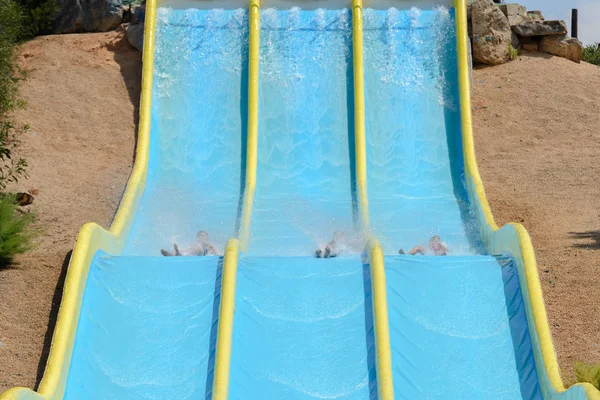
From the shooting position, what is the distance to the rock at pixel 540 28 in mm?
14391

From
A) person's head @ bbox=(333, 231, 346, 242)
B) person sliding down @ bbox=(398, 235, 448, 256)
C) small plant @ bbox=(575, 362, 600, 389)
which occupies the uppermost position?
person's head @ bbox=(333, 231, 346, 242)

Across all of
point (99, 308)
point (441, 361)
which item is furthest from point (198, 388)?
point (441, 361)

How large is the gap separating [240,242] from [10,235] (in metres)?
2.39

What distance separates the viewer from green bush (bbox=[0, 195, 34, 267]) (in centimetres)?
870

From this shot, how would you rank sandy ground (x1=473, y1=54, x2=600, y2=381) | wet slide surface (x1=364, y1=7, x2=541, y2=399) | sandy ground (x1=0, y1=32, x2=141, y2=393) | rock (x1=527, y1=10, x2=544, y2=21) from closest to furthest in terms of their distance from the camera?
wet slide surface (x1=364, y1=7, x2=541, y2=399) → sandy ground (x1=0, y1=32, x2=141, y2=393) → sandy ground (x1=473, y1=54, x2=600, y2=381) → rock (x1=527, y1=10, x2=544, y2=21)

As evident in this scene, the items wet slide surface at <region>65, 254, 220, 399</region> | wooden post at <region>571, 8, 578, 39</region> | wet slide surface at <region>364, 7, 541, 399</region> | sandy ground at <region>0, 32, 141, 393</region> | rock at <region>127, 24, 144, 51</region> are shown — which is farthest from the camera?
wooden post at <region>571, 8, 578, 39</region>

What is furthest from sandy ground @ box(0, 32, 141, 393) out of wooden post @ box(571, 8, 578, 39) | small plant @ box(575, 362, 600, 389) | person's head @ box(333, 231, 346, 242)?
wooden post @ box(571, 8, 578, 39)

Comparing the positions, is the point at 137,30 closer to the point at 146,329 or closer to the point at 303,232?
the point at 303,232

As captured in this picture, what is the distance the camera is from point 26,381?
722 centimetres

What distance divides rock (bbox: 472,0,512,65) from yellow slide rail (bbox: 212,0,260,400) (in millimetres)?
3808

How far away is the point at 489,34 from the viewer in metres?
14.0

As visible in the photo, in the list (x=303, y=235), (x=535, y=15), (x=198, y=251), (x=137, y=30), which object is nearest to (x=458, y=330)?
(x=303, y=235)

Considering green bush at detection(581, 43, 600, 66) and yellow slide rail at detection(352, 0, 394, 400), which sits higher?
green bush at detection(581, 43, 600, 66)

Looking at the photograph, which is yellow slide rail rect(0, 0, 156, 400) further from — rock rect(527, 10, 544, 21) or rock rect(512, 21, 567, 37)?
rock rect(527, 10, 544, 21)
